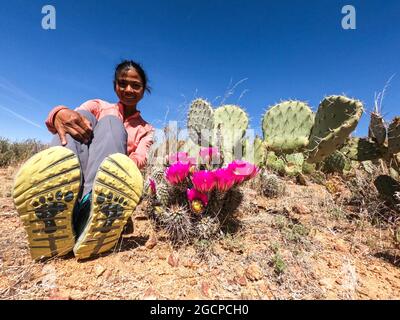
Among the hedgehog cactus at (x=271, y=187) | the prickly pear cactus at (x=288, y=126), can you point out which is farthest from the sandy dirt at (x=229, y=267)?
the prickly pear cactus at (x=288, y=126)

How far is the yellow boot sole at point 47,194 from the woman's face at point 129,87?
82 cm

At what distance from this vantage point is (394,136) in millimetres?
1656

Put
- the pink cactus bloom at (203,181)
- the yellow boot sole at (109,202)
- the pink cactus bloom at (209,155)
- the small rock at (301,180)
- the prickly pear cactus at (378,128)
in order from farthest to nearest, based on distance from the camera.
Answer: the small rock at (301,180) < the prickly pear cactus at (378,128) < the pink cactus bloom at (209,155) < the pink cactus bloom at (203,181) < the yellow boot sole at (109,202)

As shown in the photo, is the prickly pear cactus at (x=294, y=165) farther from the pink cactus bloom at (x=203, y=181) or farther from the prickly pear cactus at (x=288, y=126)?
the pink cactus bloom at (x=203, y=181)

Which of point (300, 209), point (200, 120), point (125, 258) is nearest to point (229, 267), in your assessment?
point (125, 258)

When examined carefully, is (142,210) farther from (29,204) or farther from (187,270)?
(29,204)

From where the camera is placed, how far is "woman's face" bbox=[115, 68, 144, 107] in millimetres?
1760

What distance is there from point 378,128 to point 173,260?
1.48 meters

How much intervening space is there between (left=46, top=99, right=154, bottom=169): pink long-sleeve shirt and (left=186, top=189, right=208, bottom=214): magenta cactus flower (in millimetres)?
364

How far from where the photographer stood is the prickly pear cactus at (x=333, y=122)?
154 cm

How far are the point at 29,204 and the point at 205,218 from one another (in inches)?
29.5

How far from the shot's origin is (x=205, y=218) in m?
1.38

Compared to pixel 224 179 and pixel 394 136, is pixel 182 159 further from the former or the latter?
pixel 394 136
